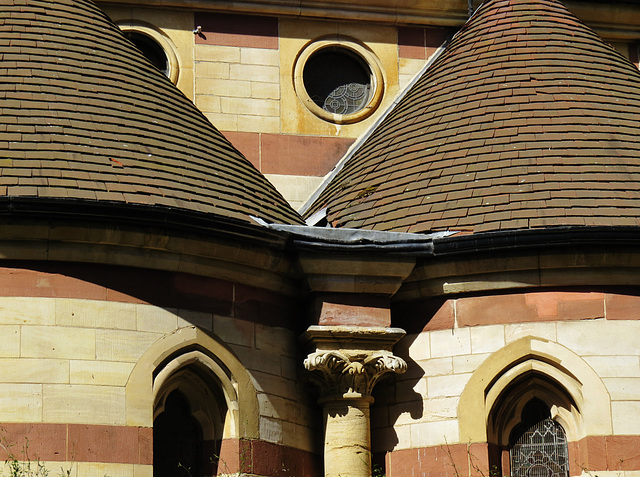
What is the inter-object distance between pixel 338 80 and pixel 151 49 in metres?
2.31

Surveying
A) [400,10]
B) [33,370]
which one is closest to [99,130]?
[33,370]

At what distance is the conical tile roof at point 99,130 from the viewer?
15508 millimetres

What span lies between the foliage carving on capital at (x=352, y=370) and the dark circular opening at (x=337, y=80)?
18.1 ft

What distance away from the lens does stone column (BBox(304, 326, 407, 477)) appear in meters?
15.9

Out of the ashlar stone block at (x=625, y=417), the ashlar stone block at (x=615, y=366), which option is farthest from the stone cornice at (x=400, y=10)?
the ashlar stone block at (x=625, y=417)

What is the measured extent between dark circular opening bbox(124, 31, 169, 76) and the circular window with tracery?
160cm

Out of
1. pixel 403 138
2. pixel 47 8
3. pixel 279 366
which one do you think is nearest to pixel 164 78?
pixel 47 8

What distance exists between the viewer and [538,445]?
1620 cm

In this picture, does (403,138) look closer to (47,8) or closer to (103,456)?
(47,8)

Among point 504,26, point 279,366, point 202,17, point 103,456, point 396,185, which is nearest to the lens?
point 103,456

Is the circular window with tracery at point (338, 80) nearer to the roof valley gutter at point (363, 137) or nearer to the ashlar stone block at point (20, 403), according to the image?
the roof valley gutter at point (363, 137)

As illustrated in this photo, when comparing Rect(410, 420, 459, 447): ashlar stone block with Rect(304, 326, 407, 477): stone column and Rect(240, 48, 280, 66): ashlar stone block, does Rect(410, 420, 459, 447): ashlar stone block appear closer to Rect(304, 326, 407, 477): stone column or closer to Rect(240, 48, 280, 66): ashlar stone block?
Rect(304, 326, 407, 477): stone column

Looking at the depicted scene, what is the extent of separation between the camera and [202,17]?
824 inches

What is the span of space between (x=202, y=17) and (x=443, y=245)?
6075mm
